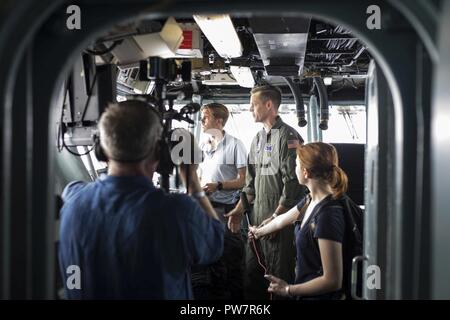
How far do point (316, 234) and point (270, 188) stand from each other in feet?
5.09

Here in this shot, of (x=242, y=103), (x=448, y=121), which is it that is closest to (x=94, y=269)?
(x=448, y=121)

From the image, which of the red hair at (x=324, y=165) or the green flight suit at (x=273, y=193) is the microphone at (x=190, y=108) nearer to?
the red hair at (x=324, y=165)

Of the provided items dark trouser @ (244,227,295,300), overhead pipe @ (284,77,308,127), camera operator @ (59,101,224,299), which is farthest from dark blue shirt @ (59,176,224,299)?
overhead pipe @ (284,77,308,127)

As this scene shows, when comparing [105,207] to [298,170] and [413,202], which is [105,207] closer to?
[413,202]

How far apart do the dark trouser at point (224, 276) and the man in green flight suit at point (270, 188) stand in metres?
0.13

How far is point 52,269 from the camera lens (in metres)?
1.36

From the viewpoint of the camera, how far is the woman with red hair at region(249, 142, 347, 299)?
2410mm

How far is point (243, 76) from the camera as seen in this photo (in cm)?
523

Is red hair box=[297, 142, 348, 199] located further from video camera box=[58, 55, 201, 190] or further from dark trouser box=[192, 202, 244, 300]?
dark trouser box=[192, 202, 244, 300]

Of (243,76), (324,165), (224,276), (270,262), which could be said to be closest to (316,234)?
(324,165)

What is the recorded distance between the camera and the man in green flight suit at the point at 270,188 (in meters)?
3.79

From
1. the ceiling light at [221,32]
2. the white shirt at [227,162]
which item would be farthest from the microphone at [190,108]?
the white shirt at [227,162]

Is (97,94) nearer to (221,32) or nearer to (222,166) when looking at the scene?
(221,32)

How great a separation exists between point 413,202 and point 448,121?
0.32 m
